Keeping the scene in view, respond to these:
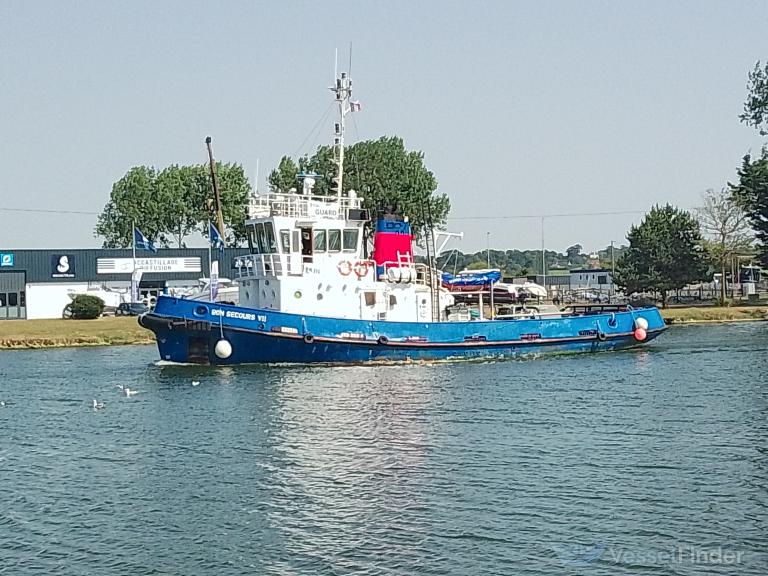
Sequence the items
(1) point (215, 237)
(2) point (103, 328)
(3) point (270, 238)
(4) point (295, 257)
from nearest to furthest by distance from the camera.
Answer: (4) point (295, 257)
(3) point (270, 238)
(1) point (215, 237)
(2) point (103, 328)

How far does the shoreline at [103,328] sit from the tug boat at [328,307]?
18.2 m

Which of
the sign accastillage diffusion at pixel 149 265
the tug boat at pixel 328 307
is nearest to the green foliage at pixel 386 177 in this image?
the sign accastillage diffusion at pixel 149 265

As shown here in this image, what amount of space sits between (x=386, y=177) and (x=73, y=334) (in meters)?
33.2

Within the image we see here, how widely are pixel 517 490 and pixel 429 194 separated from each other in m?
68.7

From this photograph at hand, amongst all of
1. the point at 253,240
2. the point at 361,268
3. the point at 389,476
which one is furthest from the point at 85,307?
the point at 389,476

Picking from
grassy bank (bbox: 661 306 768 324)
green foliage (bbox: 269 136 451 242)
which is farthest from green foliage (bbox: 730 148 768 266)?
green foliage (bbox: 269 136 451 242)

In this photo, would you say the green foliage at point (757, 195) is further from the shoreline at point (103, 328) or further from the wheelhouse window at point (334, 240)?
the wheelhouse window at point (334, 240)

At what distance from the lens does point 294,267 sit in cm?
3794

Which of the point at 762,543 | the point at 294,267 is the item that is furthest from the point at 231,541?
the point at 294,267

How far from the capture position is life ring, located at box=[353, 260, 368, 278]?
38.5 metres

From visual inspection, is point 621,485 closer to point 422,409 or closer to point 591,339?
point 422,409

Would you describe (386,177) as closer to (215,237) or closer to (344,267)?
(215,237)

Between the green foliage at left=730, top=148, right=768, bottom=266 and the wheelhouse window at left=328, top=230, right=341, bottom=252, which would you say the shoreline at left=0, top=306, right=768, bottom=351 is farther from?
the wheelhouse window at left=328, top=230, right=341, bottom=252

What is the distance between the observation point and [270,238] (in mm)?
37906
